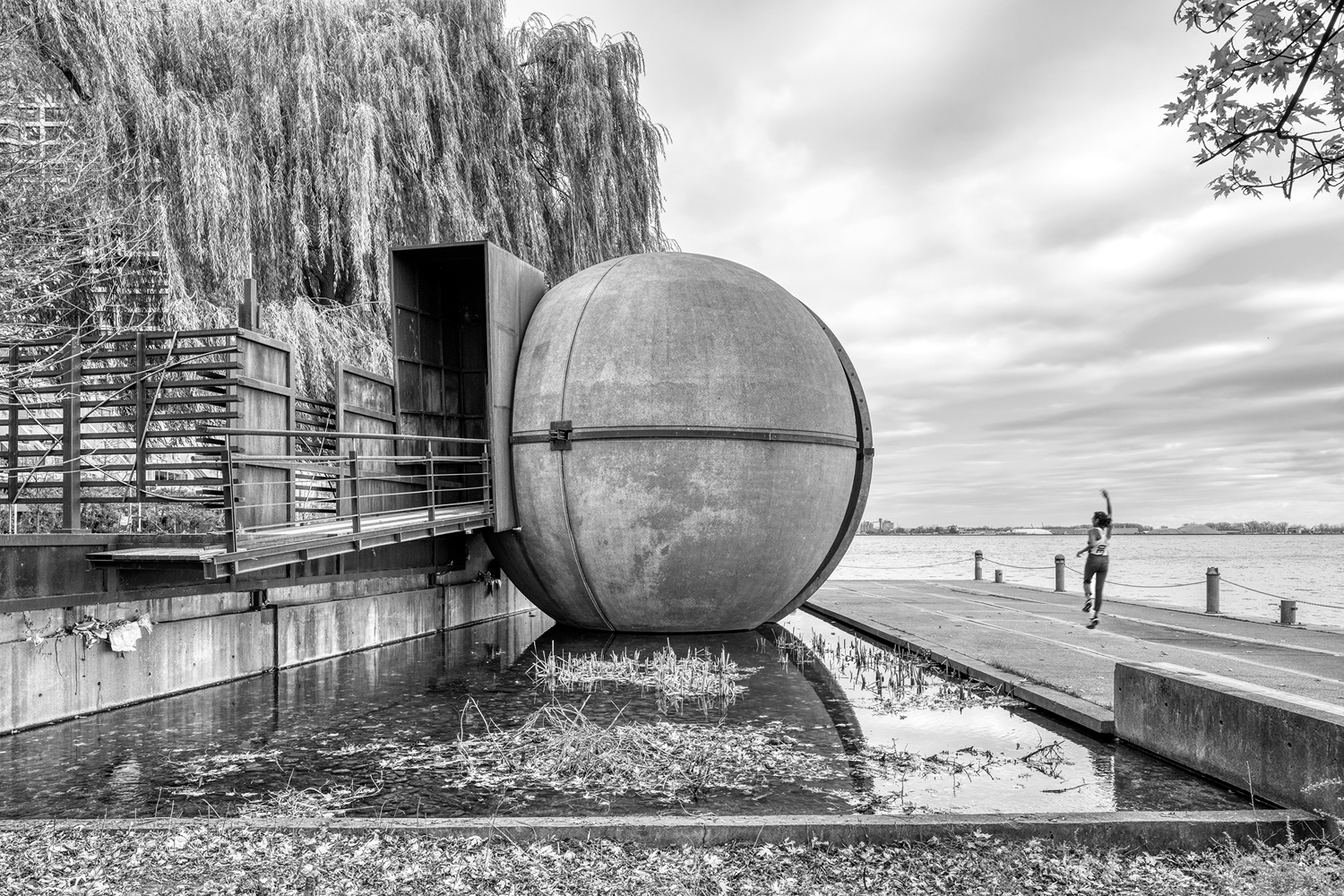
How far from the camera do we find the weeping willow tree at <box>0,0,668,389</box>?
48.8 ft

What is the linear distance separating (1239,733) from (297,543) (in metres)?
7.14

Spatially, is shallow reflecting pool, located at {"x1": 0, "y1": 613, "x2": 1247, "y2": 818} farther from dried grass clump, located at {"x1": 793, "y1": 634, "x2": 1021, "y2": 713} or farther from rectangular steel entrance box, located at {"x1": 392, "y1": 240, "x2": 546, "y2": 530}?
rectangular steel entrance box, located at {"x1": 392, "y1": 240, "x2": 546, "y2": 530}

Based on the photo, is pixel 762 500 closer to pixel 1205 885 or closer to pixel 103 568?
pixel 103 568

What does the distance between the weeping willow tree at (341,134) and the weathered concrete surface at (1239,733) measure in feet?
41.2

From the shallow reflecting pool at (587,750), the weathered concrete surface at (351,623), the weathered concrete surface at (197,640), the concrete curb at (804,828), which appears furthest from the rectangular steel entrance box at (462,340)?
the concrete curb at (804,828)

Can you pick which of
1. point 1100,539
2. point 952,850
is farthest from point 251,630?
point 1100,539

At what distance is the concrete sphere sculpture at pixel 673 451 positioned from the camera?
1188 cm

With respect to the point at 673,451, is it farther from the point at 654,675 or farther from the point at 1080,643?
the point at 1080,643

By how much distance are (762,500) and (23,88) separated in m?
10.9

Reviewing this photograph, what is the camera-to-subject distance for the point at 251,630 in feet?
33.6

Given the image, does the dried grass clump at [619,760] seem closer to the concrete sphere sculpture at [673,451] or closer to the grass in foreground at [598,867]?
the grass in foreground at [598,867]

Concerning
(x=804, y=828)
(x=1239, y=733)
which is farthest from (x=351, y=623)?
(x=1239, y=733)

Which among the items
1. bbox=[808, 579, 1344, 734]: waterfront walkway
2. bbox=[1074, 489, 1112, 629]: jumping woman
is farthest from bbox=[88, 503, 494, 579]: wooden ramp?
bbox=[1074, 489, 1112, 629]: jumping woman

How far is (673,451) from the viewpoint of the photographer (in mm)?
11852
